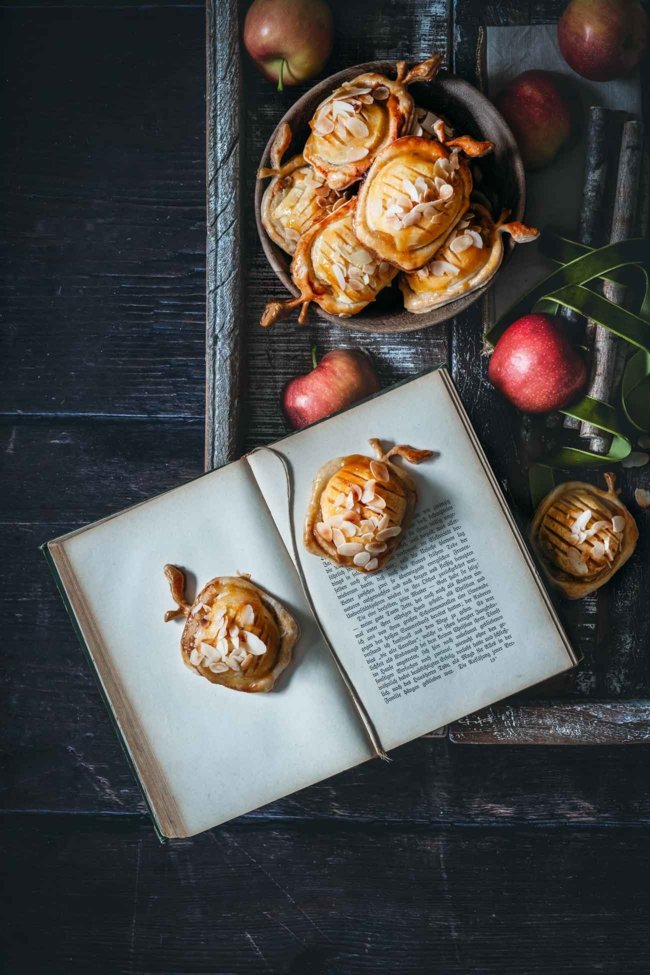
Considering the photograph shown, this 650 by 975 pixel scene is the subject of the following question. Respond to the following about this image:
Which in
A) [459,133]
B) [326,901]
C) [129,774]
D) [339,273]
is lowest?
[326,901]

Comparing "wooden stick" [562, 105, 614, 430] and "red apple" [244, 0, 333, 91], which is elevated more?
"red apple" [244, 0, 333, 91]

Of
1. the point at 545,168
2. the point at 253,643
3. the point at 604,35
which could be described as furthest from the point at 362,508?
the point at 604,35

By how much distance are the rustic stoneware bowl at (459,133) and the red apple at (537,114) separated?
47 mm

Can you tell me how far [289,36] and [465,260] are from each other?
0.89 feet

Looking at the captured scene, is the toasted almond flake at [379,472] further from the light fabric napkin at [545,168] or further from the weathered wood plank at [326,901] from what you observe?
the weathered wood plank at [326,901]

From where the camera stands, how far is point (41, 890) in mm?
762

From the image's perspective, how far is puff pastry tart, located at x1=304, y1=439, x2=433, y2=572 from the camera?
626mm

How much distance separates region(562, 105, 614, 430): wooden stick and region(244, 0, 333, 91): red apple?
26 cm

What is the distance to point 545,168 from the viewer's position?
69 centimetres

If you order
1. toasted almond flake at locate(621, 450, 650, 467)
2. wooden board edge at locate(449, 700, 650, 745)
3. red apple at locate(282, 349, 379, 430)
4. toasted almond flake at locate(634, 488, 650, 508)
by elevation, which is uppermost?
red apple at locate(282, 349, 379, 430)

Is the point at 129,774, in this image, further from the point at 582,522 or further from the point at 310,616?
the point at 582,522

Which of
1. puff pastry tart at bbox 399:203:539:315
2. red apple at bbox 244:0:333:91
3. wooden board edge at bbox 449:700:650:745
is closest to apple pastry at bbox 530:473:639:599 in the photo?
wooden board edge at bbox 449:700:650:745

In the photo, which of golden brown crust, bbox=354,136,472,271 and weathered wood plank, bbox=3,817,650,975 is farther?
weathered wood plank, bbox=3,817,650,975

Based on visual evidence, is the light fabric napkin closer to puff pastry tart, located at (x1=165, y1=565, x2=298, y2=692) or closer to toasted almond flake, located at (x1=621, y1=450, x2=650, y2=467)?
toasted almond flake, located at (x1=621, y1=450, x2=650, y2=467)
